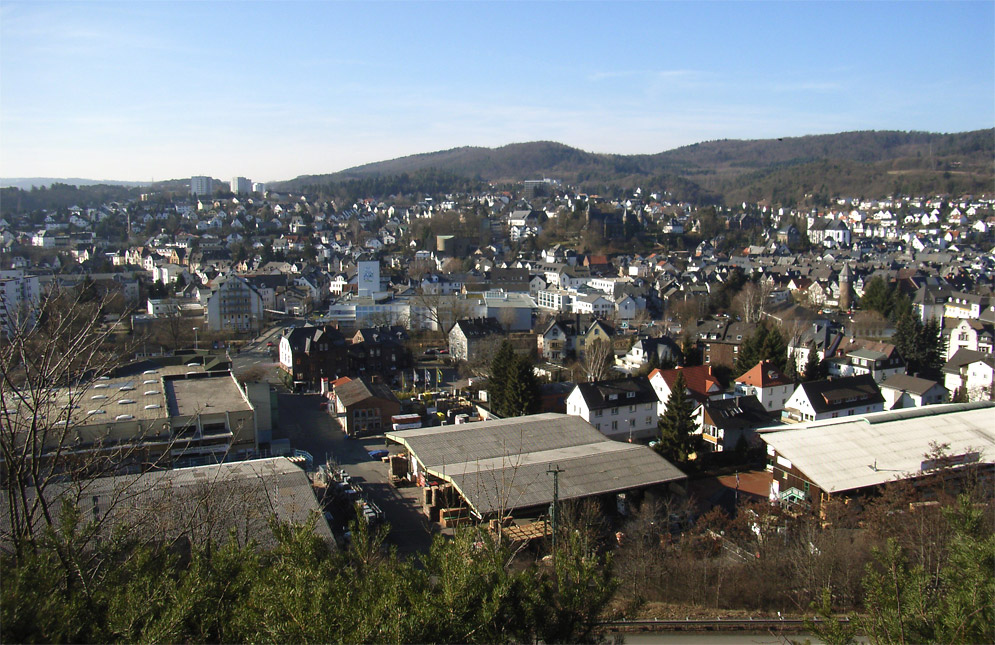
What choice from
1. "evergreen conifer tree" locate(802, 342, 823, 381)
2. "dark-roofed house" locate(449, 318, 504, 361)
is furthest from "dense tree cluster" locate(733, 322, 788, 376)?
"dark-roofed house" locate(449, 318, 504, 361)

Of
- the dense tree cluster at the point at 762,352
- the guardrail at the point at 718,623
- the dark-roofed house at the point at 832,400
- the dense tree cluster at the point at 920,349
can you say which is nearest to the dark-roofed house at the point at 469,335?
the dense tree cluster at the point at 762,352

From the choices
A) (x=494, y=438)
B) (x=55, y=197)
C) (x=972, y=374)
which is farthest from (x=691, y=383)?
(x=55, y=197)

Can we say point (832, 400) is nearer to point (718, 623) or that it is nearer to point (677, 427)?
point (677, 427)

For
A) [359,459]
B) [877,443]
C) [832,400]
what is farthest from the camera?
[832,400]

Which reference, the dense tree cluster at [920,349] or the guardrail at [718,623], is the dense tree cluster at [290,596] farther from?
the dense tree cluster at [920,349]

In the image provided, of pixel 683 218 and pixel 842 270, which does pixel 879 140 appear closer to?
pixel 683 218

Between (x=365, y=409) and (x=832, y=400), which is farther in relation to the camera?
(x=832, y=400)
